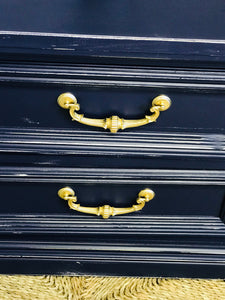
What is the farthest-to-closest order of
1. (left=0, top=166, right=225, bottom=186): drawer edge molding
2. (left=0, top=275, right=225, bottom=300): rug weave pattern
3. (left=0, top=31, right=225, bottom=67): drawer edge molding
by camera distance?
1. (left=0, top=275, right=225, bottom=300): rug weave pattern
2. (left=0, top=166, right=225, bottom=186): drawer edge molding
3. (left=0, top=31, right=225, bottom=67): drawer edge molding

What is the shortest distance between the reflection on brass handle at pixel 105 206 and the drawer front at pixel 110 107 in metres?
0.12

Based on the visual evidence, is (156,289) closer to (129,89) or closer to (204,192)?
(204,192)

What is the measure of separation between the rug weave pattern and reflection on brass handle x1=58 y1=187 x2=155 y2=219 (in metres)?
0.20

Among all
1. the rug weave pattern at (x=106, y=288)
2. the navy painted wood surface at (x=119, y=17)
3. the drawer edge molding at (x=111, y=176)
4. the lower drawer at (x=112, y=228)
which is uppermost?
the navy painted wood surface at (x=119, y=17)

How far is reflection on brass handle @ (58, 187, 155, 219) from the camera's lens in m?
0.66

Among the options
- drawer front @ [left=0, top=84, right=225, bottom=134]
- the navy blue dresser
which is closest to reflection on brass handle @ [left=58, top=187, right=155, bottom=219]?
the navy blue dresser

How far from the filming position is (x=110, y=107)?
56cm

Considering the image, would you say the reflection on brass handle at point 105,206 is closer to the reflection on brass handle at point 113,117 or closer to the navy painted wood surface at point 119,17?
the reflection on brass handle at point 113,117

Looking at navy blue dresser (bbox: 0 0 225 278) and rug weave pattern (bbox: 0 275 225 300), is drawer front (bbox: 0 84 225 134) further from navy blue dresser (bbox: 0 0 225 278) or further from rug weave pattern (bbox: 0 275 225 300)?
rug weave pattern (bbox: 0 275 225 300)

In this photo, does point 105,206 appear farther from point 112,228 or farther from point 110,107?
point 110,107

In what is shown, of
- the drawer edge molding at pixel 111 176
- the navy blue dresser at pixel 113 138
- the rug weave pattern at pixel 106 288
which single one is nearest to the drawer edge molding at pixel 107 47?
the navy blue dresser at pixel 113 138

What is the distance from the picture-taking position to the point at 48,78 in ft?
1.72

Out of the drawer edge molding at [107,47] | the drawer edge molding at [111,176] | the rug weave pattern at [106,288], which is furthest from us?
the rug weave pattern at [106,288]

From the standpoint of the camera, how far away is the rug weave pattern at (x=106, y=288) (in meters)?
0.79
